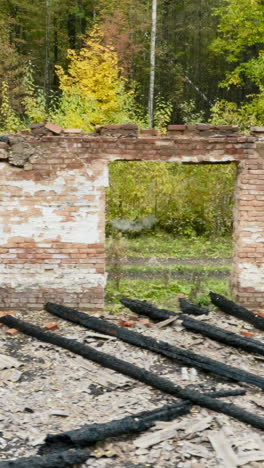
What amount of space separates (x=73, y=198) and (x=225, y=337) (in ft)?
10.8

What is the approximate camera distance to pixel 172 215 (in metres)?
17.0

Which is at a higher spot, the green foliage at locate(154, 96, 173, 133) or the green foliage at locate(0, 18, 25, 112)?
the green foliage at locate(0, 18, 25, 112)

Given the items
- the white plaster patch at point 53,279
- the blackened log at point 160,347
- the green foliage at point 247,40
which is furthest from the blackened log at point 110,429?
the green foliage at point 247,40

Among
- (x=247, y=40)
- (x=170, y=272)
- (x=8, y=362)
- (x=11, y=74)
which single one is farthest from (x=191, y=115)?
(x=8, y=362)

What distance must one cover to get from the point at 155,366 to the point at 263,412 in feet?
5.31

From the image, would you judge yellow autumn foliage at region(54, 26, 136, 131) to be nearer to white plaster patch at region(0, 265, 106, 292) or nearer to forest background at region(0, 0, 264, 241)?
forest background at region(0, 0, 264, 241)

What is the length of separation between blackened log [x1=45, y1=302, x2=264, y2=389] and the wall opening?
3.94 m

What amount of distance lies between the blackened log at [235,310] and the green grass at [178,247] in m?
4.52

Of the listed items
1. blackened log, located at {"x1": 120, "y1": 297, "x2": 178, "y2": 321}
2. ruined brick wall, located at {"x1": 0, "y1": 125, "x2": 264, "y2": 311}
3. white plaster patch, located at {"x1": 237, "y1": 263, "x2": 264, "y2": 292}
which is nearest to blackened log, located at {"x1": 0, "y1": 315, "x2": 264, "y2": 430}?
ruined brick wall, located at {"x1": 0, "y1": 125, "x2": 264, "y2": 311}

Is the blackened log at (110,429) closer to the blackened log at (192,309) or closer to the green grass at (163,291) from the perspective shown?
the blackened log at (192,309)

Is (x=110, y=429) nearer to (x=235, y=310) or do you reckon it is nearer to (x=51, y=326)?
(x=51, y=326)

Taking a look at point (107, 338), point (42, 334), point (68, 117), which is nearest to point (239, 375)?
point (107, 338)

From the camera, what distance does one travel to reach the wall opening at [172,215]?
1365 centimetres

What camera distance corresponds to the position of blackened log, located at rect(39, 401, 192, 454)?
16.2ft
